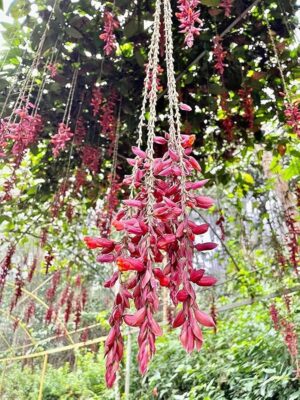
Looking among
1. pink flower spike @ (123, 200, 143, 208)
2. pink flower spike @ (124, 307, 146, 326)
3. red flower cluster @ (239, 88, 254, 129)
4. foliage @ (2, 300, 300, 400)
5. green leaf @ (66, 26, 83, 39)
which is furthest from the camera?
foliage @ (2, 300, 300, 400)

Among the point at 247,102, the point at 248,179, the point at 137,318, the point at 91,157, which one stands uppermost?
the point at 248,179

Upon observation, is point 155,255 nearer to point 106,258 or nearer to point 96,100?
point 106,258

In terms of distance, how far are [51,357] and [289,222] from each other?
7.50 meters

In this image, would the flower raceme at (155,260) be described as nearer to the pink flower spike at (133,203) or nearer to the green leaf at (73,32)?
the pink flower spike at (133,203)

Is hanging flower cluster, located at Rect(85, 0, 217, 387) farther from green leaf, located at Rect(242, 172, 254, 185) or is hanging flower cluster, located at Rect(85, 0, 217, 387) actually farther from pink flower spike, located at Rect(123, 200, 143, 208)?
green leaf, located at Rect(242, 172, 254, 185)

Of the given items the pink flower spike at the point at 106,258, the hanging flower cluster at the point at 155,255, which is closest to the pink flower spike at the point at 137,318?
the hanging flower cluster at the point at 155,255

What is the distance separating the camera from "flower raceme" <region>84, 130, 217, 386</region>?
44cm

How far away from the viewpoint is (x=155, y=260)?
530 millimetres

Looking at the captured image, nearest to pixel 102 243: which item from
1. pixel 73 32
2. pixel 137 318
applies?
pixel 137 318

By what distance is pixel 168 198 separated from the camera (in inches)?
21.8

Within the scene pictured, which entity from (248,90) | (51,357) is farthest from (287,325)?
(51,357)

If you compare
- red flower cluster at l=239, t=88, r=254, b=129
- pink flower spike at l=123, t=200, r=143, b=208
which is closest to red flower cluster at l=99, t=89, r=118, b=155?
red flower cluster at l=239, t=88, r=254, b=129

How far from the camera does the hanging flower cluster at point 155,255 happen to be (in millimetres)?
443

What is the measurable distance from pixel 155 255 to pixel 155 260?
14 mm
